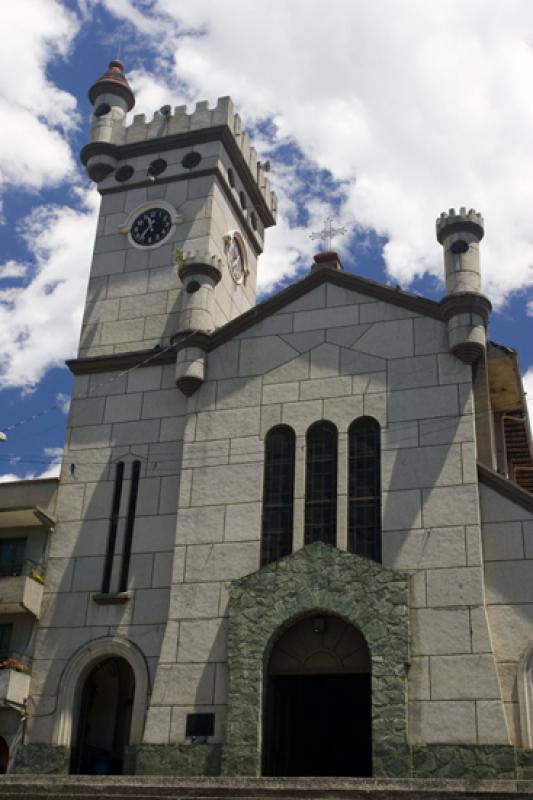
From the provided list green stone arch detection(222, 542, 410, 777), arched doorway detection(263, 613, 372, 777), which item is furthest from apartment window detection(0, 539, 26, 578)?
arched doorway detection(263, 613, 372, 777)

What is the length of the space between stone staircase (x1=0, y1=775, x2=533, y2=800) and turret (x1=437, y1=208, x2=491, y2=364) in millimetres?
11819

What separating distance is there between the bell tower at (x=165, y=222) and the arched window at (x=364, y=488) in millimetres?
6203

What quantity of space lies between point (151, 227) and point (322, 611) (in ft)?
50.0

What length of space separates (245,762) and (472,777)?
16.5 feet

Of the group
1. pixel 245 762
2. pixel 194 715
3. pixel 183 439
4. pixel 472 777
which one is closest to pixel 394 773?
pixel 472 777

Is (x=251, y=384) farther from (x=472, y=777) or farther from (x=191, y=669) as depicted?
(x=472, y=777)

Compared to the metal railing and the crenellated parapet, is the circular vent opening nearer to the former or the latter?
the crenellated parapet

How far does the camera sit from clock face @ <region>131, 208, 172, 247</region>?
33281 millimetres

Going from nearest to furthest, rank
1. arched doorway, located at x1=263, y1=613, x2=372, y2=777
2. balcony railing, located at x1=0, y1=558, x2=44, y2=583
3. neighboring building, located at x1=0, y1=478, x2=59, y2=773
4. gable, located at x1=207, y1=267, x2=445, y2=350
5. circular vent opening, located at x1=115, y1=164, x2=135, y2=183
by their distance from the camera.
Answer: arched doorway, located at x1=263, y1=613, x2=372, y2=777
neighboring building, located at x1=0, y1=478, x2=59, y2=773
balcony railing, located at x1=0, y1=558, x2=44, y2=583
gable, located at x1=207, y1=267, x2=445, y2=350
circular vent opening, located at x1=115, y1=164, x2=135, y2=183

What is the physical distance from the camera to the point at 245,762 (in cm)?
2281

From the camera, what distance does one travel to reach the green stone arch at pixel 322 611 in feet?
73.3

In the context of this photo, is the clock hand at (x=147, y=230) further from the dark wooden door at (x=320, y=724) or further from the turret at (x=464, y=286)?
the dark wooden door at (x=320, y=724)

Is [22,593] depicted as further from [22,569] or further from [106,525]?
[106,525]

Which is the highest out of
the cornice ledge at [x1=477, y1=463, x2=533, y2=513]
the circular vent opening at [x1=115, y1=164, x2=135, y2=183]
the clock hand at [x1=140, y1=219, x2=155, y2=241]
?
the circular vent opening at [x1=115, y1=164, x2=135, y2=183]
